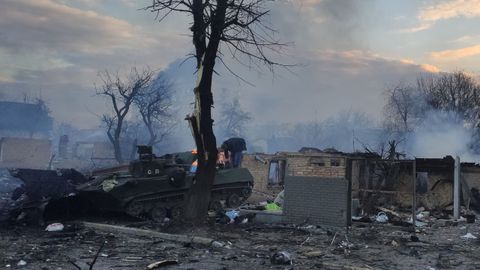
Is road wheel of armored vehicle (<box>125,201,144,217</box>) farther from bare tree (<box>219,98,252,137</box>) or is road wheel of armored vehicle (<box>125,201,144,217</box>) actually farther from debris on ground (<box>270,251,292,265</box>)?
bare tree (<box>219,98,252,137</box>)

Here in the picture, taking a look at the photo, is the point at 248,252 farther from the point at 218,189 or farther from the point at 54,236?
the point at 218,189

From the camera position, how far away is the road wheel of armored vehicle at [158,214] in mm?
13125

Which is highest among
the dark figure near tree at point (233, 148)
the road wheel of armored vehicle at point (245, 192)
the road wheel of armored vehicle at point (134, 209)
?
the dark figure near tree at point (233, 148)

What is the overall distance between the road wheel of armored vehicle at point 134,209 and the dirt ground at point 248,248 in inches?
59.0

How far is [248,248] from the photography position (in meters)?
Answer: 8.55

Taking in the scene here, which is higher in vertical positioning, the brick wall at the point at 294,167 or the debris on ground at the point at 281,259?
the brick wall at the point at 294,167

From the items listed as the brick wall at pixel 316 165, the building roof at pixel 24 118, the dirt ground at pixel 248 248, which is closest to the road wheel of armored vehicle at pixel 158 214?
the dirt ground at pixel 248 248

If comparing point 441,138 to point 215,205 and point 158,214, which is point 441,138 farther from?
point 158,214

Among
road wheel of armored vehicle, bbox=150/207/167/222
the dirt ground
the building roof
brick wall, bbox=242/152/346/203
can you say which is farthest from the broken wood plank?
the building roof

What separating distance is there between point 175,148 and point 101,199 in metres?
39.3

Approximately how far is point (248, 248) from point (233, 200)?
6.72m

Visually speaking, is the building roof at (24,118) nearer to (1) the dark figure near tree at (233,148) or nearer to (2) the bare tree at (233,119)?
(2) the bare tree at (233,119)

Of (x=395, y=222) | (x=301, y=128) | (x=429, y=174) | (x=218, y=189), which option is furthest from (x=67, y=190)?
(x=301, y=128)

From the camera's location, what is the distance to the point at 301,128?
292ft
